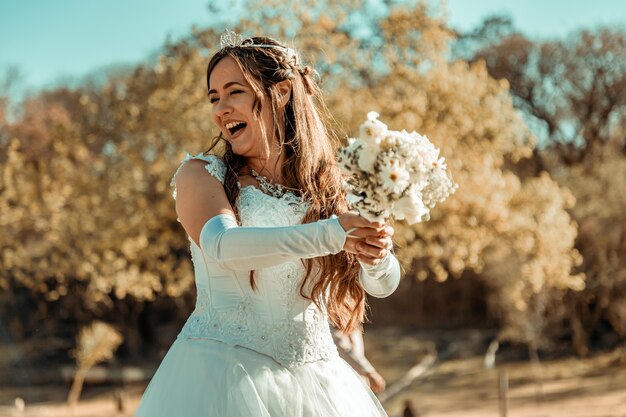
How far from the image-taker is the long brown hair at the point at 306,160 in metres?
2.15

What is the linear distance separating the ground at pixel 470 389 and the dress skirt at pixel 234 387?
35.6 ft

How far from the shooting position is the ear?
7.30ft

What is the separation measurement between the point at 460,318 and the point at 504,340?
7.20 ft

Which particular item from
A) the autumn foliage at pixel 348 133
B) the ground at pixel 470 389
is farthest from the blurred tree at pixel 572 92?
the autumn foliage at pixel 348 133

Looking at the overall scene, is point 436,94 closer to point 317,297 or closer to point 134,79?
point 134,79

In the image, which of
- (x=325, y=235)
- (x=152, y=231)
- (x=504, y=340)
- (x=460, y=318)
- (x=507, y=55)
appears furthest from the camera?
(x=507, y=55)

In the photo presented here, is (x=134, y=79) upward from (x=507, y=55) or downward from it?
downward

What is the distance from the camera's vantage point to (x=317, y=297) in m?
2.15

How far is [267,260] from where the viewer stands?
1.82 meters

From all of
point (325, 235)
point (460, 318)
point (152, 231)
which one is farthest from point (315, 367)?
point (460, 318)

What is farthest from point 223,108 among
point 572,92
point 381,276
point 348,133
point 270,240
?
point 572,92

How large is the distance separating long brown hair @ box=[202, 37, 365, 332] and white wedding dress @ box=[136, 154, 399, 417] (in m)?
0.04

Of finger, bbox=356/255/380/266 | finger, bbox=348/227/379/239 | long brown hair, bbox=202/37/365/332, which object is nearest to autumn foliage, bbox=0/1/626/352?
long brown hair, bbox=202/37/365/332

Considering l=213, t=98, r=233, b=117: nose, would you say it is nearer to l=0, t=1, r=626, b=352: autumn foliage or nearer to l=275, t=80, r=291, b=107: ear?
l=275, t=80, r=291, b=107: ear
